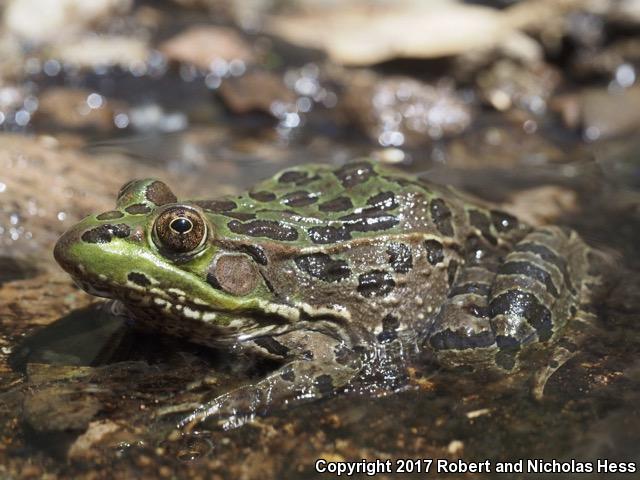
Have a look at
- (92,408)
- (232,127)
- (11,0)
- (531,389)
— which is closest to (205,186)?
(232,127)

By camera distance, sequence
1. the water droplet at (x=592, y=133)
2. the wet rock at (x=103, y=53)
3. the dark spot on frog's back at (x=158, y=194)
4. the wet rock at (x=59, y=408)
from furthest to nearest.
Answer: the wet rock at (x=103, y=53) < the water droplet at (x=592, y=133) < the dark spot on frog's back at (x=158, y=194) < the wet rock at (x=59, y=408)

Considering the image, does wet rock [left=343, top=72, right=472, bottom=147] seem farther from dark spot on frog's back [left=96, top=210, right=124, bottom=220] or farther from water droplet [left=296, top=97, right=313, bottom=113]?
dark spot on frog's back [left=96, top=210, right=124, bottom=220]

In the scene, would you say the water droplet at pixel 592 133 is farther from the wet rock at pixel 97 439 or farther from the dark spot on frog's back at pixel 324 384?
the wet rock at pixel 97 439

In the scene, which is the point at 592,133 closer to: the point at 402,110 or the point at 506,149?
the point at 506,149

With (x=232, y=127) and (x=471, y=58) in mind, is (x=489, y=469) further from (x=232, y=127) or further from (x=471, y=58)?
(x=471, y=58)

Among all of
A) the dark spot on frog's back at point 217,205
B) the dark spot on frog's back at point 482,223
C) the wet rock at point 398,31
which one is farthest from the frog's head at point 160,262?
the wet rock at point 398,31

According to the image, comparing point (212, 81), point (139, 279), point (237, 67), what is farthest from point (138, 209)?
point (237, 67)
